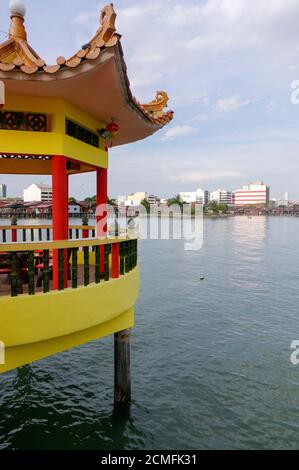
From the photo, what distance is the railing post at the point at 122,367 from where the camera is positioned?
8.73 metres

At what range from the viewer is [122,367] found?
352 inches

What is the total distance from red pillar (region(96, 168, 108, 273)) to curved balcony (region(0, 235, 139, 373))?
2034 millimetres

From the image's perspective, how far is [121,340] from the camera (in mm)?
8703

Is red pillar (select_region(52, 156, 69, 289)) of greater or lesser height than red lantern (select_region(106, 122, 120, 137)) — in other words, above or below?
below

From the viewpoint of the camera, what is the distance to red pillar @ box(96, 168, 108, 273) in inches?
356

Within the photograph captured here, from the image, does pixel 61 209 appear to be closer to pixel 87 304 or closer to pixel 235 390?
pixel 87 304

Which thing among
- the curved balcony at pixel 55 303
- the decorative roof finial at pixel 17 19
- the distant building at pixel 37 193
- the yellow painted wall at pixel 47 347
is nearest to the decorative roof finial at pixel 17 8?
the decorative roof finial at pixel 17 19

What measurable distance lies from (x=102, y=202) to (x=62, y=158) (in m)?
2.92

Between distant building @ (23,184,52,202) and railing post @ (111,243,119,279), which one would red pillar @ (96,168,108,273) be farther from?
distant building @ (23,184,52,202)

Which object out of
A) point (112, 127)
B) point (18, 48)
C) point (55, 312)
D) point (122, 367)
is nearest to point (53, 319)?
point (55, 312)

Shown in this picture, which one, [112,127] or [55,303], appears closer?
[55,303]

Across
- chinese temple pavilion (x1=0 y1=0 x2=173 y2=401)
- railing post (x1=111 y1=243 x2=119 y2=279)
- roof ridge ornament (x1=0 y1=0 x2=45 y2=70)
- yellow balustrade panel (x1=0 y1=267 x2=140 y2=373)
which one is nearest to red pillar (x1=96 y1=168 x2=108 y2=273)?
chinese temple pavilion (x1=0 y1=0 x2=173 y2=401)

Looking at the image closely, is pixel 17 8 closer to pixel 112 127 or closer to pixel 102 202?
pixel 112 127
